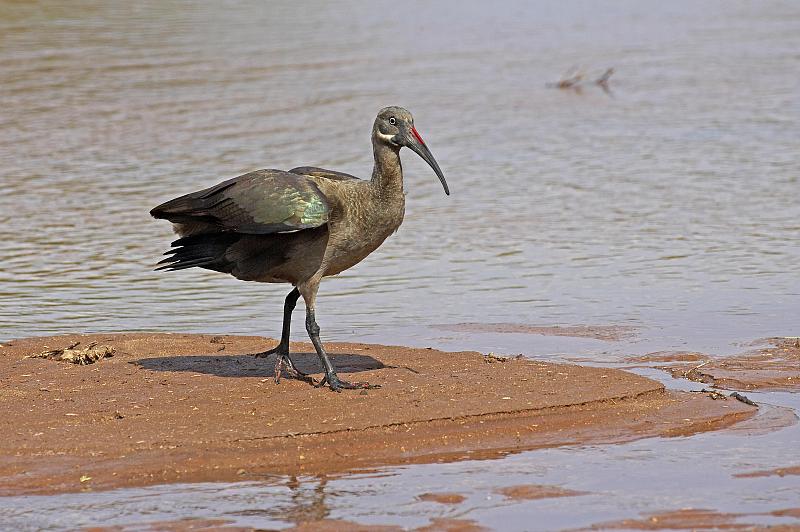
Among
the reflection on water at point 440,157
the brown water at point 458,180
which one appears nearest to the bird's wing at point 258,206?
the brown water at point 458,180

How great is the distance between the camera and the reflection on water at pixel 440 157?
1091 cm

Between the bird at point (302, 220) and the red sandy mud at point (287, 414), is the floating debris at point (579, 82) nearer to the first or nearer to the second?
the red sandy mud at point (287, 414)

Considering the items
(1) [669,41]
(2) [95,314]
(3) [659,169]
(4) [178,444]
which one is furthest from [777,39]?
(4) [178,444]

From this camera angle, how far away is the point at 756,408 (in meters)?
7.65

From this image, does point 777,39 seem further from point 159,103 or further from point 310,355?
point 310,355

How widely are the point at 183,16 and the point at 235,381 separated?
82.0 ft

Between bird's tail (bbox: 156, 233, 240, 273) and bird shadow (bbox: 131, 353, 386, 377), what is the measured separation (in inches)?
26.1

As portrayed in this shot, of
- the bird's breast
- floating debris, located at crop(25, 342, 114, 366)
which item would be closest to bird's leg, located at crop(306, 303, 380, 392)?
the bird's breast

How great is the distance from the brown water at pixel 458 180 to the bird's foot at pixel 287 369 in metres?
1.41

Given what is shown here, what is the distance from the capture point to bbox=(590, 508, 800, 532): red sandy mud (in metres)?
5.82

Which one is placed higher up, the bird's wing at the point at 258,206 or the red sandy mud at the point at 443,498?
the bird's wing at the point at 258,206

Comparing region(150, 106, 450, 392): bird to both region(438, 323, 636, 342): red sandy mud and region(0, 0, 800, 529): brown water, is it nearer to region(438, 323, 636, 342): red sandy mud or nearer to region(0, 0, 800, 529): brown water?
region(0, 0, 800, 529): brown water

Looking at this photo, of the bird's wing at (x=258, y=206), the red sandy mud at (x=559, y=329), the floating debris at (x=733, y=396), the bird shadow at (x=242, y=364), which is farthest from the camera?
the red sandy mud at (x=559, y=329)

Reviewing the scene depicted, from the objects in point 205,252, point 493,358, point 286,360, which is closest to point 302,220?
point 205,252
